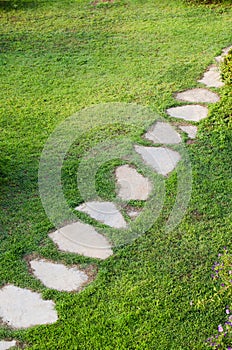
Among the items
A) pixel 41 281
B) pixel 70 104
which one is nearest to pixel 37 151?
pixel 70 104

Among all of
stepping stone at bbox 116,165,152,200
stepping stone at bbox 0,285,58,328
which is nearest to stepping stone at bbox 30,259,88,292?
stepping stone at bbox 0,285,58,328

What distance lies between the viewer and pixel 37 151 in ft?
15.9

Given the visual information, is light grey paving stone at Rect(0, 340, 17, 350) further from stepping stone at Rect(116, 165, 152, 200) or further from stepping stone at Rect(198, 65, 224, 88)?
stepping stone at Rect(198, 65, 224, 88)

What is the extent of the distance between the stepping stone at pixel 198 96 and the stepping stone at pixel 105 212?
1.73m

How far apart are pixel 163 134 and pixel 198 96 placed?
80 cm

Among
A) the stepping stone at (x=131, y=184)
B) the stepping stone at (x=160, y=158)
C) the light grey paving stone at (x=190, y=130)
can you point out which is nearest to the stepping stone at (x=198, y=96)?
the light grey paving stone at (x=190, y=130)

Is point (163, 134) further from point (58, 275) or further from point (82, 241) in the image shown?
point (58, 275)

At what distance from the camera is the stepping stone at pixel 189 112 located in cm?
520

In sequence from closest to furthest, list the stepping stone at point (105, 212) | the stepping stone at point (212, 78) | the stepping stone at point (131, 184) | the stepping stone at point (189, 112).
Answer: the stepping stone at point (105, 212), the stepping stone at point (131, 184), the stepping stone at point (189, 112), the stepping stone at point (212, 78)

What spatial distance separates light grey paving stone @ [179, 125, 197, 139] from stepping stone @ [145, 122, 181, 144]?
95mm

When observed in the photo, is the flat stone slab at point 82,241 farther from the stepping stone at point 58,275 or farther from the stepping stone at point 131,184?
the stepping stone at point 131,184

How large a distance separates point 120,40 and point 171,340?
4.40m

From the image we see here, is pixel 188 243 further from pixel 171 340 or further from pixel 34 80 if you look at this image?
pixel 34 80

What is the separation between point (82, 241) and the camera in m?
3.88
